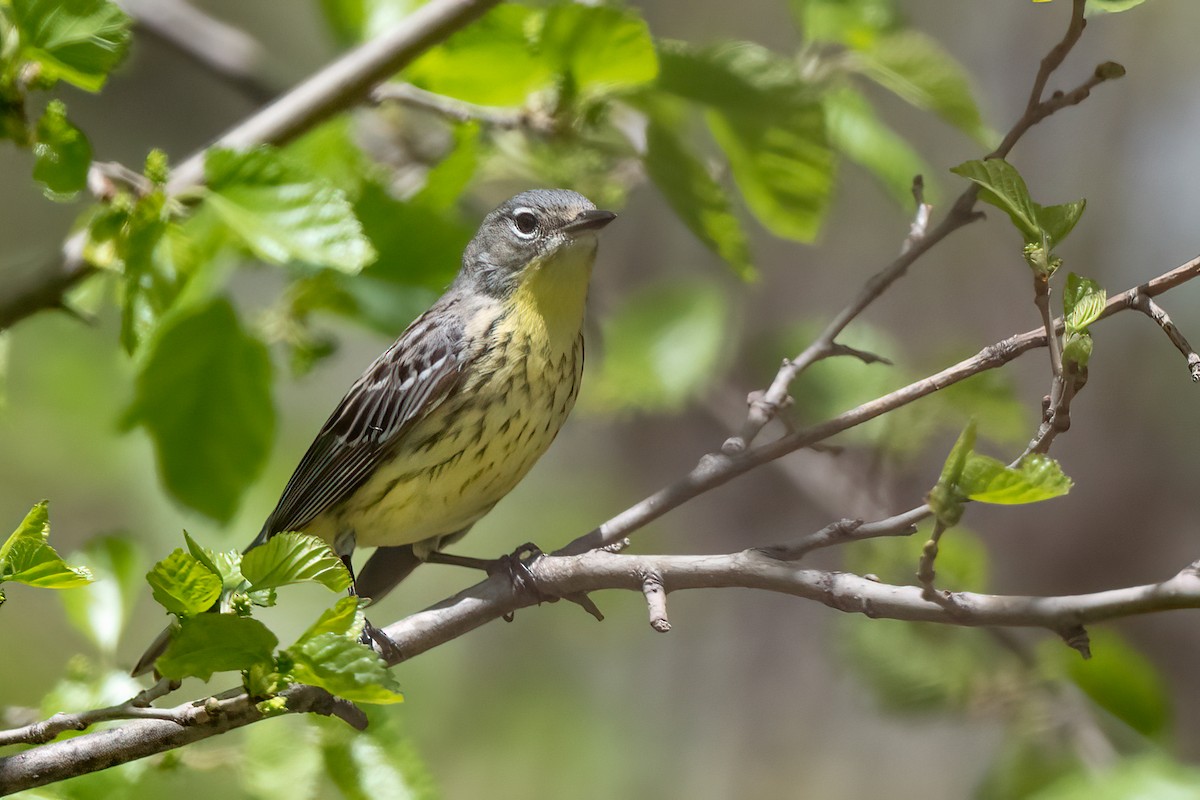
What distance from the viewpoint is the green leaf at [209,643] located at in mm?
1663

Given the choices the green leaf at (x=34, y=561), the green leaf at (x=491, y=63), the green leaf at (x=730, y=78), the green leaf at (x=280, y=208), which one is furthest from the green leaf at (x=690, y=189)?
the green leaf at (x=34, y=561)

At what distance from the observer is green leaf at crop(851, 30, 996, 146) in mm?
3041

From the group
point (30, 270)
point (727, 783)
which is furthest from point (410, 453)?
point (727, 783)

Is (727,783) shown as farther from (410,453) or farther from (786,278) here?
(410,453)

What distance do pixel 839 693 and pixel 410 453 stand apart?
192 inches

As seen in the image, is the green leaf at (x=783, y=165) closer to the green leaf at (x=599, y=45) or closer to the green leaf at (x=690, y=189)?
the green leaf at (x=690, y=189)

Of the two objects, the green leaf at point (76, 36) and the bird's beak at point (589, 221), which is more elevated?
the bird's beak at point (589, 221)

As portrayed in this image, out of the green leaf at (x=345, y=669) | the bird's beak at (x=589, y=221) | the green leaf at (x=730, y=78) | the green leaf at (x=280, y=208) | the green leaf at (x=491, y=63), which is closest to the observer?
the green leaf at (x=345, y=669)

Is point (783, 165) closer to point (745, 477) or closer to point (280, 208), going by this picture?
point (280, 208)

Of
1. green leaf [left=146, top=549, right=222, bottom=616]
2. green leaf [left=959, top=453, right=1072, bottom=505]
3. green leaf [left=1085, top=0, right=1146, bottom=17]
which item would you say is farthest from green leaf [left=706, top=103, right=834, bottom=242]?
green leaf [left=146, top=549, right=222, bottom=616]

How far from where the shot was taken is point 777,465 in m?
4.80

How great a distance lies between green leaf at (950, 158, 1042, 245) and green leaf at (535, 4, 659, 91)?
3.73 feet

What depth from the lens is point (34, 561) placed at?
1697 mm

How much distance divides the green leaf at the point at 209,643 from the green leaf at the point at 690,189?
1580mm
